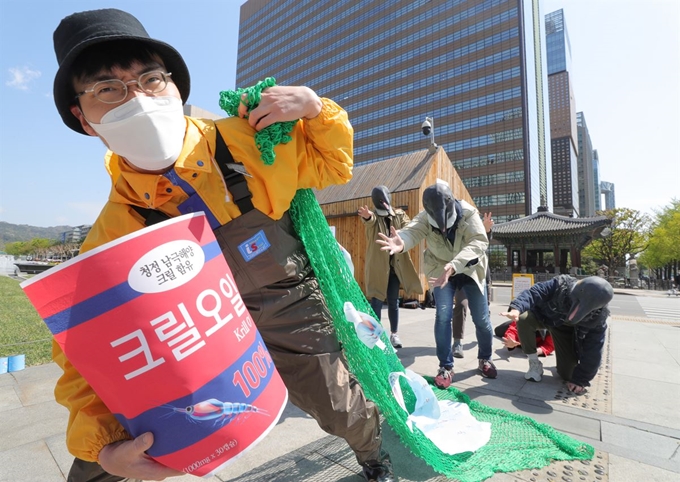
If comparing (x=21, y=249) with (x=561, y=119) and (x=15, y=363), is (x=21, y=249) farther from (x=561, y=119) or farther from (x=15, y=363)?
(x=561, y=119)

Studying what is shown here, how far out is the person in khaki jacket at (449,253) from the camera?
9.74ft

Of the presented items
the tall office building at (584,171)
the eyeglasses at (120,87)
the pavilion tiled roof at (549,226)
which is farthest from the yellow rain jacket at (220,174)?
the tall office building at (584,171)

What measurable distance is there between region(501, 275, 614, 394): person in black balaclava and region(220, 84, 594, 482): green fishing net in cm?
105

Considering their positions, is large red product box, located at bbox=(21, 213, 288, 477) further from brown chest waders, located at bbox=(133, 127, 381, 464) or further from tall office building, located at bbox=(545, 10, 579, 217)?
tall office building, located at bbox=(545, 10, 579, 217)

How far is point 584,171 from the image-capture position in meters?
100

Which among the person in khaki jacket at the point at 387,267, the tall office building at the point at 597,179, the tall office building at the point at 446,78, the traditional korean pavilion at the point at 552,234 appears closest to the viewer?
the person in khaki jacket at the point at 387,267

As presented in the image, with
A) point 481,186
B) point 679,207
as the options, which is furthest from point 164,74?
point 481,186

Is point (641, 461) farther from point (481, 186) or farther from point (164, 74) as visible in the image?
point (481, 186)

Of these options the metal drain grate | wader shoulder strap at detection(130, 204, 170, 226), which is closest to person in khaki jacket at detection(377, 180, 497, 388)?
the metal drain grate

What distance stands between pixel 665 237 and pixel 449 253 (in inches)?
1448

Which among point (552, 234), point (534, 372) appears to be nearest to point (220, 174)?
point (534, 372)

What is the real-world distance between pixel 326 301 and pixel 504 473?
1.31 metres

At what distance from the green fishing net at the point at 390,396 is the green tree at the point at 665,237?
122 feet

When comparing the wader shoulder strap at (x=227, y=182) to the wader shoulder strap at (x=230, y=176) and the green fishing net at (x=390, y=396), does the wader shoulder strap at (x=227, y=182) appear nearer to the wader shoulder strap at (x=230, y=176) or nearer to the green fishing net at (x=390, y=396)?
the wader shoulder strap at (x=230, y=176)
